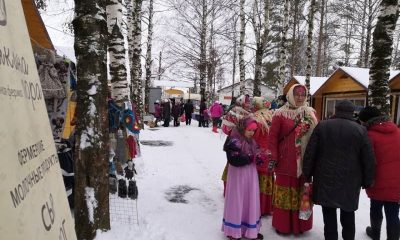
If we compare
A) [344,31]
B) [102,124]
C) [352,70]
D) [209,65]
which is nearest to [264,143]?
[102,124]

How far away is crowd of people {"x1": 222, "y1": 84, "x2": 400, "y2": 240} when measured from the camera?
396cm

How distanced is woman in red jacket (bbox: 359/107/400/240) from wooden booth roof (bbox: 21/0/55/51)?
4.17 m

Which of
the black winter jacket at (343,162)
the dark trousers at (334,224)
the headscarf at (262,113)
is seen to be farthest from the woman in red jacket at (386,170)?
the headscarf at (262,113)

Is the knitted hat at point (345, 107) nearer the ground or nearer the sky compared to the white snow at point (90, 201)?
nearer the sky

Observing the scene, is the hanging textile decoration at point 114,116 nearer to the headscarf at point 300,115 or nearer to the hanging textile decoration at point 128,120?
the hanging textile decoration at point 128,120

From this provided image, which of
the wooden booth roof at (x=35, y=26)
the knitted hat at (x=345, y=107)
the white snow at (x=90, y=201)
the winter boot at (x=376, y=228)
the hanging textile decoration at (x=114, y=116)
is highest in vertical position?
the wooden booth roof at (x=35, y=26)

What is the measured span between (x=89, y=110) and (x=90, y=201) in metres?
0.95

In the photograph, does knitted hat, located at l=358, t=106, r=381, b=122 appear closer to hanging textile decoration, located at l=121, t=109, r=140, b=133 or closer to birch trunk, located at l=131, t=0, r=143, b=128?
hanging textile decoration, located at l=121, t=109, r=140, b=133

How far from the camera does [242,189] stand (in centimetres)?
445

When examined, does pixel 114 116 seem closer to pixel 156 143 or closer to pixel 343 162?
pixel 343 162

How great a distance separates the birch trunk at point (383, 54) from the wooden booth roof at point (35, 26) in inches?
203

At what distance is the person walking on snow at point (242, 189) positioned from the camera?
173 inches

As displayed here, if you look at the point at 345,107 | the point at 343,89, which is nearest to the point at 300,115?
the point at 345,107

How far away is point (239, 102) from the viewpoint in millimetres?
5133
